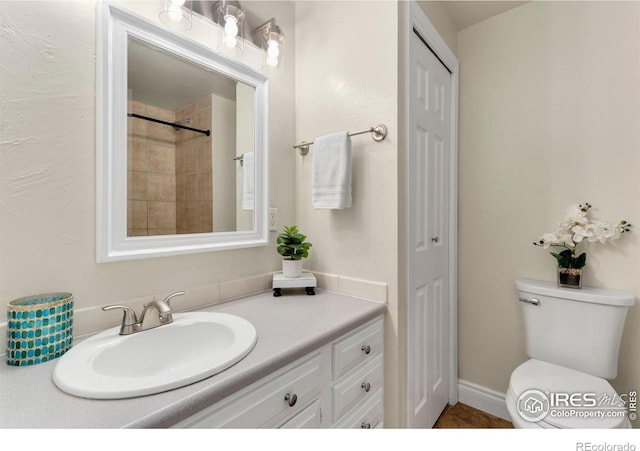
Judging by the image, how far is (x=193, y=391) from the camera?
0.59 m

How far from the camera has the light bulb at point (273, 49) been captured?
1299 millimetres

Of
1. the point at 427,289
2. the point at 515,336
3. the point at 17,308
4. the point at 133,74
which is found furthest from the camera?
the point at 515,336

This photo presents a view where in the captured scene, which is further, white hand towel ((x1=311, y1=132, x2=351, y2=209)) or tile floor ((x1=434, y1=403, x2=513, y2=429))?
tile floor ((x1=434, y1=403, x2=513, y2=429))

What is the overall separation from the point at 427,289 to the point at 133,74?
4.97 ft

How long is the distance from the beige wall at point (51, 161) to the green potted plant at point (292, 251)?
54 cm

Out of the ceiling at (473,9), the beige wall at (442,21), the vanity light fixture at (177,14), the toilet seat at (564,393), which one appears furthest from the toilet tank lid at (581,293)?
the vanity light fixture at (177,14)

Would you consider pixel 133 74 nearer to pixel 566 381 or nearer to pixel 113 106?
pixel 113 106

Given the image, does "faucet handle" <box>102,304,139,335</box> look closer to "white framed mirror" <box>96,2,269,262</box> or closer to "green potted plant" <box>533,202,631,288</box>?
"white framed mirror" <box>96,2,269,262</box>

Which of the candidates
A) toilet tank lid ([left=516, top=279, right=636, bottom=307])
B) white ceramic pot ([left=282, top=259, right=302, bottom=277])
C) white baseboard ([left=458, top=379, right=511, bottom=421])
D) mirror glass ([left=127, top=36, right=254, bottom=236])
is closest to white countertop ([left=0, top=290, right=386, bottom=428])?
white ceramic pot ([left=282, top=259, right=302, bottom=277])

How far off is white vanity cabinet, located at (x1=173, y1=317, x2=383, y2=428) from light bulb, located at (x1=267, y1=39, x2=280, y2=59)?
1238 mm

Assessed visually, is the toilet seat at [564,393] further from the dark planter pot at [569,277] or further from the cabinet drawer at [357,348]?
the cabinet drawer at [357,348]

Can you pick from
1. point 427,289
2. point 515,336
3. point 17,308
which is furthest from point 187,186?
point 515,336

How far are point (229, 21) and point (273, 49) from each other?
0.22 metres

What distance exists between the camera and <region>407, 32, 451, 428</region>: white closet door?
129 cm
